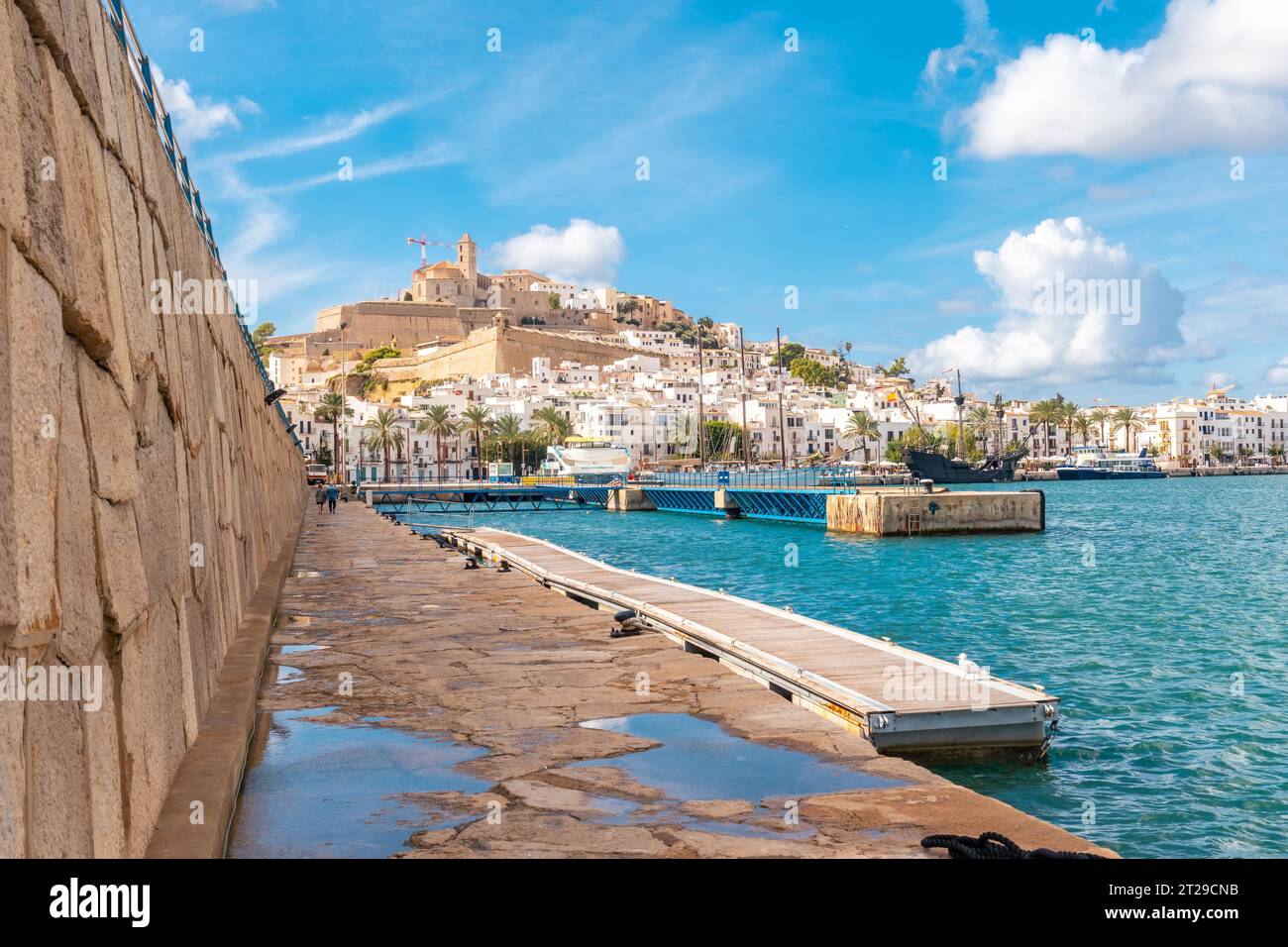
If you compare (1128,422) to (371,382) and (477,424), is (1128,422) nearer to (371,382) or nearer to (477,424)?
(477,424)

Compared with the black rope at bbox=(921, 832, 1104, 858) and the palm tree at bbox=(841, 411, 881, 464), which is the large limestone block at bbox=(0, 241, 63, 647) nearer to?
the black rope at bbox=(921, 832, 1104, 858)

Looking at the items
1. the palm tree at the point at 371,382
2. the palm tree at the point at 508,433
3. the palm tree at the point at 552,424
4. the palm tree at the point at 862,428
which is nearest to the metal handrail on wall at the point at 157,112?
the palm tree at the point at 508,433

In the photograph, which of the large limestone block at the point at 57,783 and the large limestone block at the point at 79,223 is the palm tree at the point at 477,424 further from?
the large limestone block at the point at 57,783

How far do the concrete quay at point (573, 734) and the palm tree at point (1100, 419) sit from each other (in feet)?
568

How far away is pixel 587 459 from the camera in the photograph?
105625 millimetres

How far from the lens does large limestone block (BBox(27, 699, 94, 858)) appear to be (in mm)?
2891

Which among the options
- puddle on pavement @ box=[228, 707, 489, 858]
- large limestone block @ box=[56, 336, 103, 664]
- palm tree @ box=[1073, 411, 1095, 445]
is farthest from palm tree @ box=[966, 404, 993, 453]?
large limestone block @ box=[56, 336, 103, 664]

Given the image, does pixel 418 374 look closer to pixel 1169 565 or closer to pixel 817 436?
pixel 817 436

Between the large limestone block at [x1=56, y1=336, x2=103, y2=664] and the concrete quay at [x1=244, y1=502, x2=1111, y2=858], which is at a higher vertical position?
the large limestone block at [x1=56, y1=336, x2=103, y2=664]

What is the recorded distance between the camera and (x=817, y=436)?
147m

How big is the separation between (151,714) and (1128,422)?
7246 inches

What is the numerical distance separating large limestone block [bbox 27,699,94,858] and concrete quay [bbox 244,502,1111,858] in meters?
2.08
